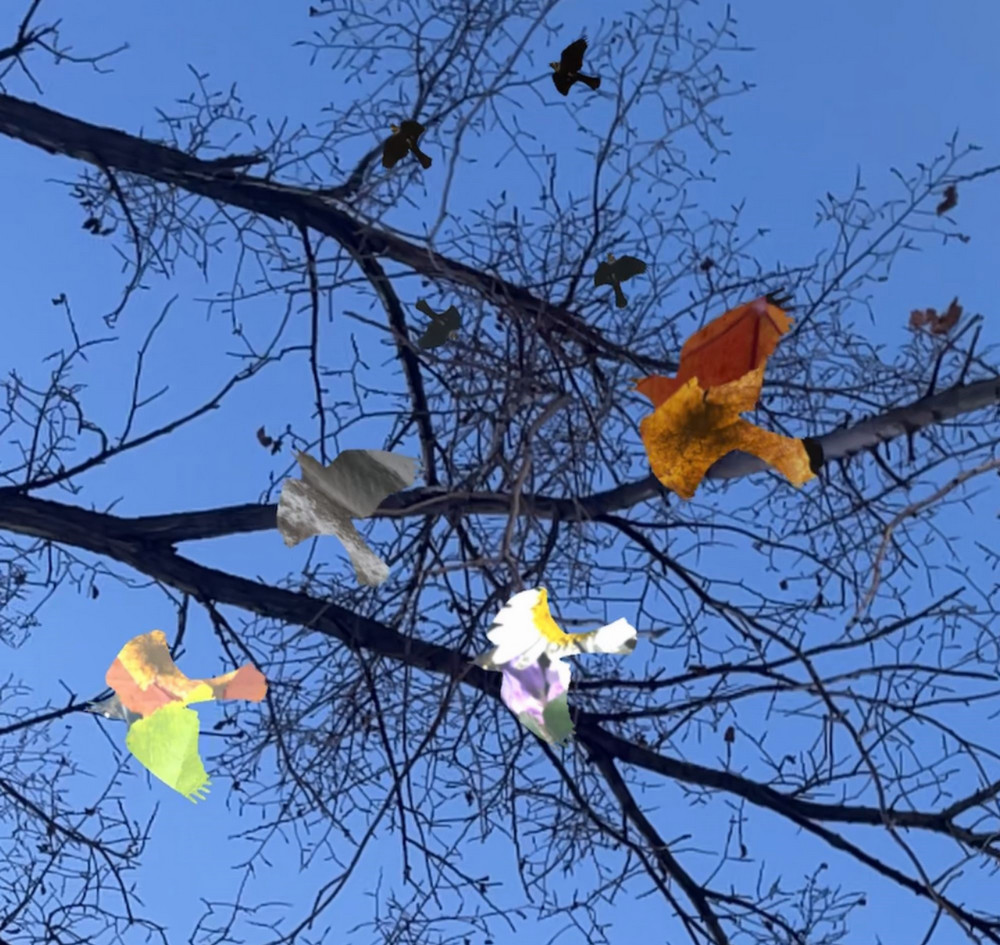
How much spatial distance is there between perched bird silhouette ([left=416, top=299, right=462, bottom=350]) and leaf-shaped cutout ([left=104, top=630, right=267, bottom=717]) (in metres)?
0.81

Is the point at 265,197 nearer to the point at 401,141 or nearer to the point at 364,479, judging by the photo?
the point at 401,141

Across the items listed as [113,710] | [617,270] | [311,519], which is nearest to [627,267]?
[617,270]

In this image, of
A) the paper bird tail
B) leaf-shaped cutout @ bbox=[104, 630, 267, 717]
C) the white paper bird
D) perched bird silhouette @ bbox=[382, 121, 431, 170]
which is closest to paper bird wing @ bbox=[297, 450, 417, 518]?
the white paper bird

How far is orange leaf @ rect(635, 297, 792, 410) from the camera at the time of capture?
6.43 ft

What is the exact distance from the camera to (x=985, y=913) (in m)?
2.17

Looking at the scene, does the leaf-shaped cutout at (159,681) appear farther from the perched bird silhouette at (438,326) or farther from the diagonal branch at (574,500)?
the perched bird silhouette at (438,326)

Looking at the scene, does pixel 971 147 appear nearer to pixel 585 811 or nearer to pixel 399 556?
pixel 399 556

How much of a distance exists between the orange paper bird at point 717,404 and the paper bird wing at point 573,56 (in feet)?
1.99

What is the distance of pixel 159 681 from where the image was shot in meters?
2.25

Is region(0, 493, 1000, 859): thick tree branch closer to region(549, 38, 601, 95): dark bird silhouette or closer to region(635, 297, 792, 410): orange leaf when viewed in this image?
region(635, 297, 792, 410): orange leaf

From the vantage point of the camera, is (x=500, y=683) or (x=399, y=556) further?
(x=500, y=683)

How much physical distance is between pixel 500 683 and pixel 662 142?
4.09 feet

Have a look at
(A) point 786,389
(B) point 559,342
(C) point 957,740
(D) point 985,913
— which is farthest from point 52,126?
(D) point 985,913

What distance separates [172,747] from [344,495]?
705 millimetres
